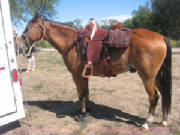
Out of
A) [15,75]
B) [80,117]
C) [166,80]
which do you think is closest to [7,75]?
[15,75]

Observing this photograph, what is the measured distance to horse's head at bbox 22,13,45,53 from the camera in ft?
10.5

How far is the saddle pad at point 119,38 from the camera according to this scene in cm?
254

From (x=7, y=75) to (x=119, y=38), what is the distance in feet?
6.77

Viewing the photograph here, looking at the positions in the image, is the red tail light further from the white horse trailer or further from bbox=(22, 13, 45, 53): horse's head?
bbox=(22, 13, 45, 53): horse's head

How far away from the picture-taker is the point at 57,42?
10.6ft

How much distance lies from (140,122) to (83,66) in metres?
1.66

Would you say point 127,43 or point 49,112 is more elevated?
point 127,43

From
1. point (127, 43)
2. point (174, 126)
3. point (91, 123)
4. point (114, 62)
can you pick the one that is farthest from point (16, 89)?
point (174, 126)

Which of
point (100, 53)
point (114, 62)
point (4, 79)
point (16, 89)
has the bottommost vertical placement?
point (16, 89)

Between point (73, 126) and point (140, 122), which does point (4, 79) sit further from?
point (140, 122)

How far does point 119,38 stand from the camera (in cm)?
257

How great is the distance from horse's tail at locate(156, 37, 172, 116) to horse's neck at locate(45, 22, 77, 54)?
190cm

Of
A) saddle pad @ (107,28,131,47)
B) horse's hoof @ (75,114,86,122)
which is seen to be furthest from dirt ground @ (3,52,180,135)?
saddle pad @ (107,28,131,47)

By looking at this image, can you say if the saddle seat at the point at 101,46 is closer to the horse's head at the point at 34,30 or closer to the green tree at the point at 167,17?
the horse's head at the point at 34,30
